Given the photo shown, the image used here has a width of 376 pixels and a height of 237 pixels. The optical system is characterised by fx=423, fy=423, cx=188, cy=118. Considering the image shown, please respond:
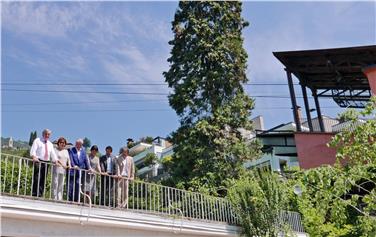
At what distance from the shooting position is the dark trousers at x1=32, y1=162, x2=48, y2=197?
7934 millimetres

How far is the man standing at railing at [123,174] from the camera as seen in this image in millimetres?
9427

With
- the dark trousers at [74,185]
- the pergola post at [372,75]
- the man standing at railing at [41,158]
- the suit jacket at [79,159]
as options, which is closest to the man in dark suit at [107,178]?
the suit jacket at [79,159]

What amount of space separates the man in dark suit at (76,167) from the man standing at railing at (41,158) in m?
0.51

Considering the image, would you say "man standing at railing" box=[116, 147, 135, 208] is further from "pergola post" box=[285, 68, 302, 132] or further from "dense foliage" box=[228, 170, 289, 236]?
"pergola post" box=[285, 68, 302, 132]

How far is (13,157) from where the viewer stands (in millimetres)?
7543

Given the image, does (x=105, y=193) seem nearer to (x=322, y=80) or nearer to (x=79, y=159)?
(x=79, y=159)

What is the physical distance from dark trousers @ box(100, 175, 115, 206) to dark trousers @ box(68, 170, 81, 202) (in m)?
0.67

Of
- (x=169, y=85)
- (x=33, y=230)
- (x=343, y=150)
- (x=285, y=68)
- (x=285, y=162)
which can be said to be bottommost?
(x=33, y=230)

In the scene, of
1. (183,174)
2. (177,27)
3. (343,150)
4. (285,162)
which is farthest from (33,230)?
(285,162)

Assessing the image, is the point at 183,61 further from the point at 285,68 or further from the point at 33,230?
the point at 33,230

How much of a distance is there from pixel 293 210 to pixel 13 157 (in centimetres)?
995

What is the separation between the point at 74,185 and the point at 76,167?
1.25ft

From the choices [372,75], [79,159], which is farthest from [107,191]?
[372,75]

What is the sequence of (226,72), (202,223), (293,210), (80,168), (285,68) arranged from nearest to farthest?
(80,168) < (202,223) < (293,210) < (226,72) < (285,68)
